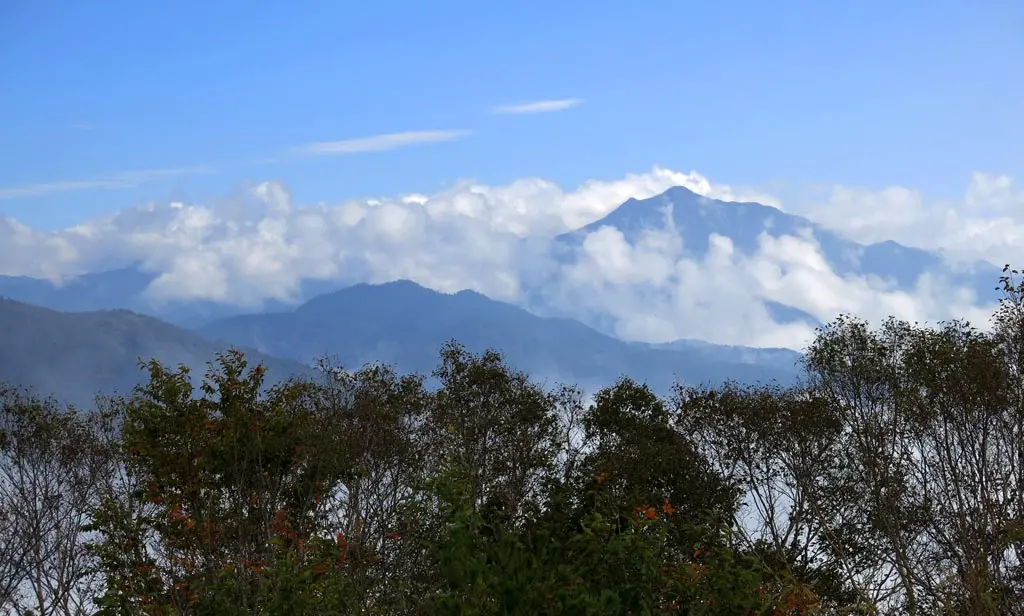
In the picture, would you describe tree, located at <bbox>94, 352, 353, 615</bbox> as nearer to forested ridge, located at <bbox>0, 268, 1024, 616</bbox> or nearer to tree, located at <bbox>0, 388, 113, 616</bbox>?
forested ridge, located at <bbox>0, 268, 1024, 616</bbox>

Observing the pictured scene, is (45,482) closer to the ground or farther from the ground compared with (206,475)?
farther from the ground

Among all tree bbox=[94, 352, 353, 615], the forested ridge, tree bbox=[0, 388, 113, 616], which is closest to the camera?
tree bbox=[94, 352, 353, 615]

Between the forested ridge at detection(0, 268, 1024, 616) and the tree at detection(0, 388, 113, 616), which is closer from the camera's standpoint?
the forested ridge at detection(0, 268, 1024, 616)

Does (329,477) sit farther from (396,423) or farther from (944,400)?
(944,400)

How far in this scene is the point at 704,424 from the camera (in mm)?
32469

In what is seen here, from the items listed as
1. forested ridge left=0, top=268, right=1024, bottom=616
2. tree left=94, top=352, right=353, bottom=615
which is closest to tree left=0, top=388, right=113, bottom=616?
forested ridge left=0, top=268, right=1024, bottom=616

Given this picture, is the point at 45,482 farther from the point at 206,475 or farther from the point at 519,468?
the point at 206,475

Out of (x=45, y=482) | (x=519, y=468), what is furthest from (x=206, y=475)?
(x=45, y=482)

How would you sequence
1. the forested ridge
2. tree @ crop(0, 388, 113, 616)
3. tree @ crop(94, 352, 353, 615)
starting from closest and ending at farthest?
1. tree @ crop(94, 352, 353, 615)
2. the forested ridge
3. tree @ crop(0, 388, 113, 616)

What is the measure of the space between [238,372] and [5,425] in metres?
21.9

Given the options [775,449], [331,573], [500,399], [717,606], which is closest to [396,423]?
[500,399]

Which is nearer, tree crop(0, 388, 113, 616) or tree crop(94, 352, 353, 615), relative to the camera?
tree crop(94, 352, 353, 615)

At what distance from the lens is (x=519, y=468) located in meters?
32.6

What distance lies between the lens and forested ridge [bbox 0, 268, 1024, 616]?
595 inches
